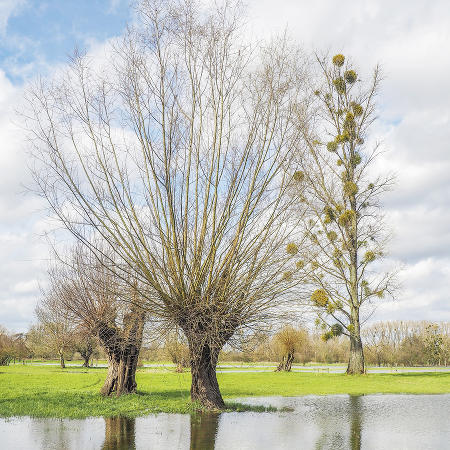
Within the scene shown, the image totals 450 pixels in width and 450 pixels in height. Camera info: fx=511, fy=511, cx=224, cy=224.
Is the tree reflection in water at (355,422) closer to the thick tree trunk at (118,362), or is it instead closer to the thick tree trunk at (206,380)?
the thick tree trunk at (206,380)

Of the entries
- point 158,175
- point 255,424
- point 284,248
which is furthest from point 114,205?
point 255,424

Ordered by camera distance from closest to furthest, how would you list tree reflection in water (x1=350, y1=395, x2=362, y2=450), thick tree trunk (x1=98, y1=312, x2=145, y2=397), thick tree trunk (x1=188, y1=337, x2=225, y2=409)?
tree reflection in water (x1=350, y1=395, x2=362, y2=450) < thick tree trunk (x1=188, y1=337, x2=225, y2=409) < thick tree trunk (x1=98, y1=312, x2=145, y2=397)

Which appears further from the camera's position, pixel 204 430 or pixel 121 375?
pixel 121 375

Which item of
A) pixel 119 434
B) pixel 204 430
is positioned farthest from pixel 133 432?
pixel 204 430

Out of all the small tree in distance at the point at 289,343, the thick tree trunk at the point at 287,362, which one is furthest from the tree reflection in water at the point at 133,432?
the thick tree trunk at the point at 287,362

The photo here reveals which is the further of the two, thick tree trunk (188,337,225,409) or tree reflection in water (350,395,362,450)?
thick tree trunk (188,337,225,409)

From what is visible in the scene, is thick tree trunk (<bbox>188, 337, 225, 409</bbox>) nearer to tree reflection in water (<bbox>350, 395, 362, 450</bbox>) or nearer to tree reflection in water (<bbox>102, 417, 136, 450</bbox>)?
tree reflection in water (<bbox>102, 417, 136, 450</bbox>)

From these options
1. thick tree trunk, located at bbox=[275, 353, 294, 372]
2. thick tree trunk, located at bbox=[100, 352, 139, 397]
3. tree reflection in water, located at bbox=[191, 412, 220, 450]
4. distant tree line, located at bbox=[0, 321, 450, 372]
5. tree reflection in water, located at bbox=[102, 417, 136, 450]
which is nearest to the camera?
tree reflection in water, located at bbox=[102, 417, 136, 450]

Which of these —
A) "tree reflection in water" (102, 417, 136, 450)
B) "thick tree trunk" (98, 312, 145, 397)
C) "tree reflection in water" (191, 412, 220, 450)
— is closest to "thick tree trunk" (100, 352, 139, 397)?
A: "thick tree trunk" (98, 312, 145, 397)

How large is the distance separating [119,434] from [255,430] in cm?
282

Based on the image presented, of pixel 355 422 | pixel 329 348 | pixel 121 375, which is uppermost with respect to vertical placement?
pixel 121 375

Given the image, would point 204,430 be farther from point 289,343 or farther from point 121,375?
point 289,343

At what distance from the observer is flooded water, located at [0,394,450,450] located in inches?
366

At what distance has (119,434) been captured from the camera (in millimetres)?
10359
